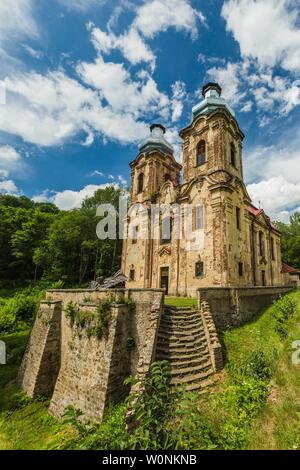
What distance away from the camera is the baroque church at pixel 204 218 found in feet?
51.3

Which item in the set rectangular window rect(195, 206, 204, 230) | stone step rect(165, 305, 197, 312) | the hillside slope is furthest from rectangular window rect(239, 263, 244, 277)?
stone step rect(165, 305, 197, 312)

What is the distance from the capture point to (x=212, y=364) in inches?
339

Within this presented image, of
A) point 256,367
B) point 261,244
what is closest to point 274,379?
point 256,367

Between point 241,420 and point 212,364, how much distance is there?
3.15 metres

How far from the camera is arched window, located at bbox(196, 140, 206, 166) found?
18666mm

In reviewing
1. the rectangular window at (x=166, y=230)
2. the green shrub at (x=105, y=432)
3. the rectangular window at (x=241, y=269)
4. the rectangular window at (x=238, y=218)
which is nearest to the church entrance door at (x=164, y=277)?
the rectangular window at (x=166, y=230)

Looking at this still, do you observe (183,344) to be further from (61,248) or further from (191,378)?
(61,248)

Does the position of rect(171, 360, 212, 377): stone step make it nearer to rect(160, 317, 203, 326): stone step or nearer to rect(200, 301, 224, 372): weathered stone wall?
→ rect(200, 301, 224, 372): weathered stone wall

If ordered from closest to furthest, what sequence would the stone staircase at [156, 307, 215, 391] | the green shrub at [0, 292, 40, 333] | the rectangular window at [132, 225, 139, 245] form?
1. the stone staircase at [156, 307, 215, 391]
2. the green shrub at [0, 292, 40, 333]
3. the rectangular window at [132, 225, 139, 245]

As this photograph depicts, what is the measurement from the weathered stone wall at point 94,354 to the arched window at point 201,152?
12950 millimetres

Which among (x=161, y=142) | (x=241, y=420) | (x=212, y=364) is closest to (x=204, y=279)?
(x=212, y=364)

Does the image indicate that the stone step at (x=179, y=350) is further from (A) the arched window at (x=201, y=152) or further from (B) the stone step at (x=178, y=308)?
(A) the arched window at (x=201, y=152)

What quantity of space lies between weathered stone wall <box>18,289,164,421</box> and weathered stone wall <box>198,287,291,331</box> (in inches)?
122
